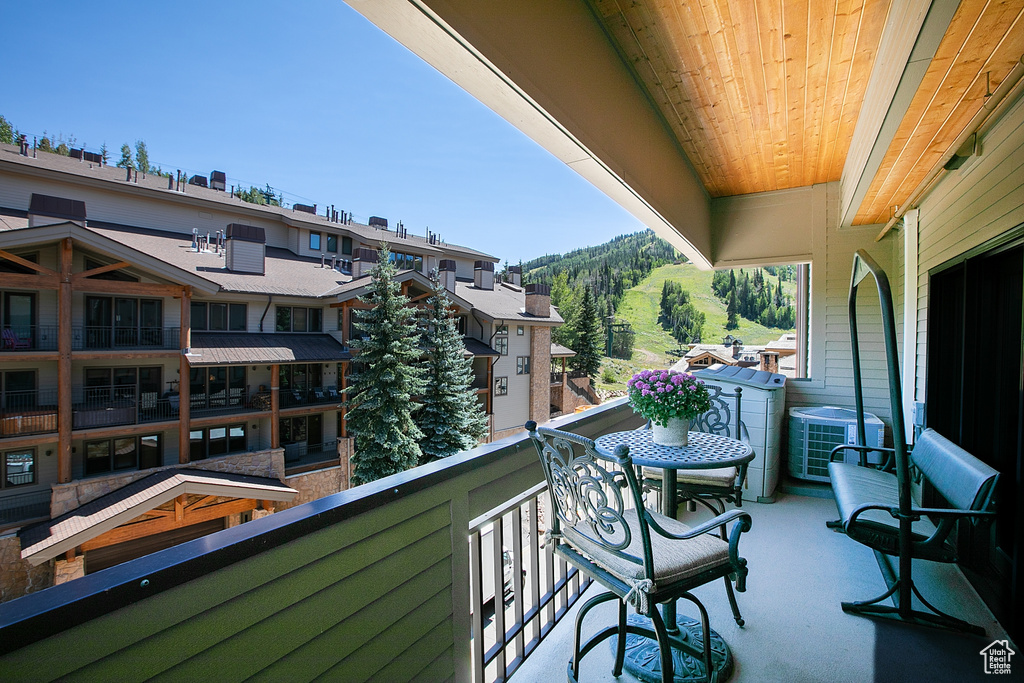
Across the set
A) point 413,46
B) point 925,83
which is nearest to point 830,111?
point 925,83

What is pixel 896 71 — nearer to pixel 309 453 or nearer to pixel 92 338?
pixel 92 338

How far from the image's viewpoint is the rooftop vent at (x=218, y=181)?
1422 centimetres

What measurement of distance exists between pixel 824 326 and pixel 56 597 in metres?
5.04

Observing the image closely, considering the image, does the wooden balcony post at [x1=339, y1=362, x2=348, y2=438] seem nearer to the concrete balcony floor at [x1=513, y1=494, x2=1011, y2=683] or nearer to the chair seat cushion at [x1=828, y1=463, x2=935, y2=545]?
the concrete balcony floor at [x1=513, y1=494, x2=1011, y2=683]

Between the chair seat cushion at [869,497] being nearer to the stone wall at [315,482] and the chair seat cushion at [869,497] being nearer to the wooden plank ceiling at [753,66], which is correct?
the wooden plank ceiling at [753,66]

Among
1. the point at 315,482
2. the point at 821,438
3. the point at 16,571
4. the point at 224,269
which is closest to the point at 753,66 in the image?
the point at 821,438

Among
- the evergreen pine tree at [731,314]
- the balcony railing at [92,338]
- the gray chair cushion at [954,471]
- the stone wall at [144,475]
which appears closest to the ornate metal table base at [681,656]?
the gray chair cushion at [954,471]

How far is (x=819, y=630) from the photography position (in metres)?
1.85

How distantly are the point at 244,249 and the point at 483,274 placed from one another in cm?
711

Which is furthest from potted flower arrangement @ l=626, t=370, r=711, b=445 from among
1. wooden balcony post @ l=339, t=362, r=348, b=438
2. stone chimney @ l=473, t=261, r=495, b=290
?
stone chimney @ l=473, t=261, r=495, b=290

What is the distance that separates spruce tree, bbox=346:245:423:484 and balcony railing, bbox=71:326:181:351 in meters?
3.59

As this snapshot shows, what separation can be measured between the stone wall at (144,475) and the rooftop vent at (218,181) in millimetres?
Result: 8952

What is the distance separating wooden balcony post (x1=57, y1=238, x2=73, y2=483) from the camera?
26.1 ft

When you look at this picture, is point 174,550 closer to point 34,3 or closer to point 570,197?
point 34,3
